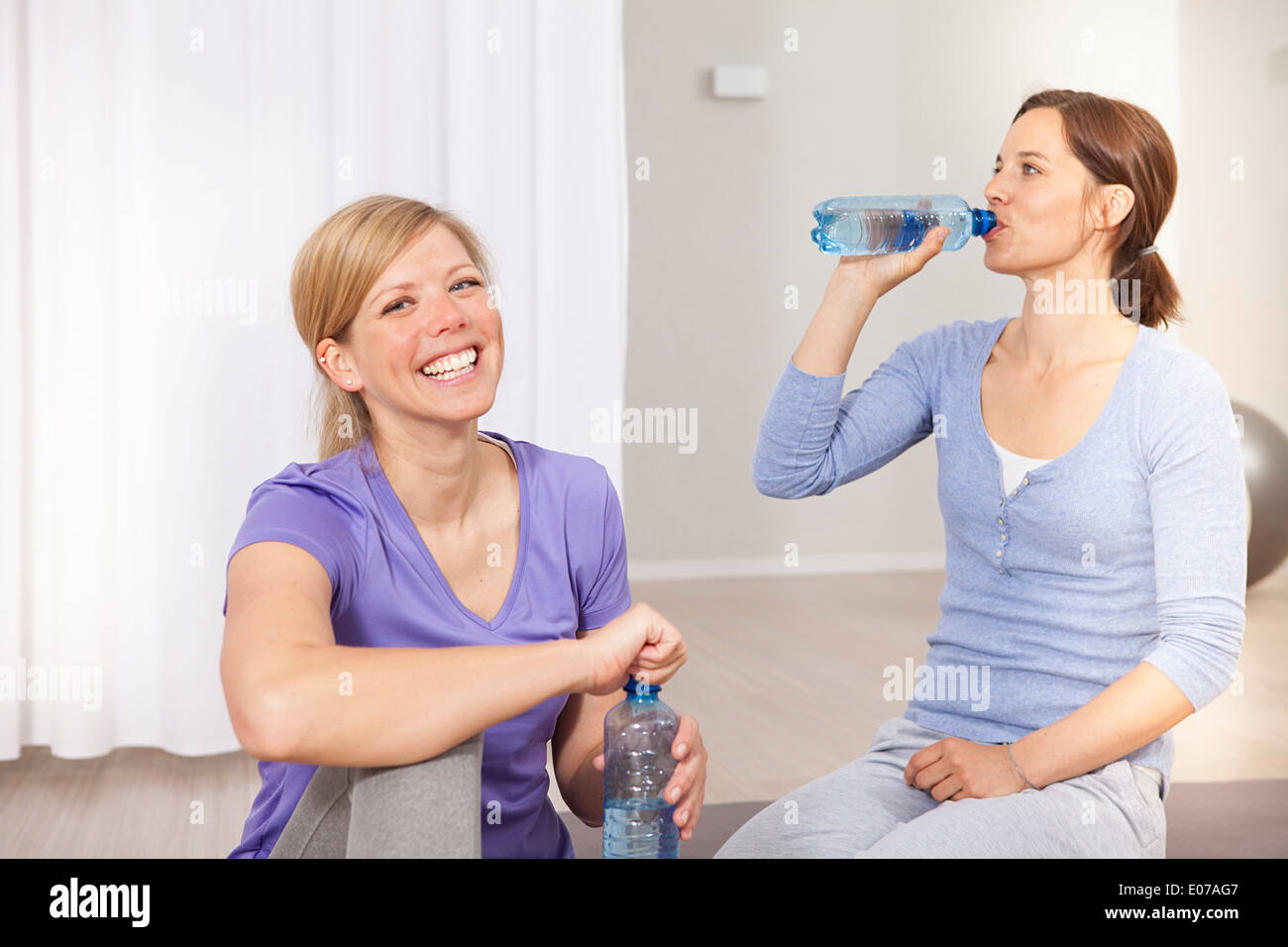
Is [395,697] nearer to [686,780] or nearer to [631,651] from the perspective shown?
[631,651]

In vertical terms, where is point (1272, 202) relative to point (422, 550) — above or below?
above

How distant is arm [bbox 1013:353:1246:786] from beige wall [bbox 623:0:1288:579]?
146 inches

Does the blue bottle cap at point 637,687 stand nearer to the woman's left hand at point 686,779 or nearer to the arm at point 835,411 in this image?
the woman's left hand at point 686,779

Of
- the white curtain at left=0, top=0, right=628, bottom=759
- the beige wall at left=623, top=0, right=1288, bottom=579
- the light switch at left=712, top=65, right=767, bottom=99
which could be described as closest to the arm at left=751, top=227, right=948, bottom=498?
the white curtain at left=0, top=0, right=628, bottom=759

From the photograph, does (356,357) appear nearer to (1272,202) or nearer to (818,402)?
(818,402)

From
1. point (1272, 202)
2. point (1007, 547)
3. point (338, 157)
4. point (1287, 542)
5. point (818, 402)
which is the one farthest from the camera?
point (1272, 202)

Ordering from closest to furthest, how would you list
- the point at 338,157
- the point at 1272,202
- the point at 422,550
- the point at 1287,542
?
the point at 422,550, the point at 338,157, the point at 1287,542, the point at 1272,202

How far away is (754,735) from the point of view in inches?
110

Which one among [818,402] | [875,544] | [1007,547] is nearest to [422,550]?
[818,402]

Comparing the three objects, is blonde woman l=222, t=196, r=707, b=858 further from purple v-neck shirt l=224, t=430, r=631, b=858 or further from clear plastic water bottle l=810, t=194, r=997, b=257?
clear plastic water bottle l=810, t=194, r=997, b=257

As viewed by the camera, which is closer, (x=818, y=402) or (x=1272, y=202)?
(x=818, y=402)

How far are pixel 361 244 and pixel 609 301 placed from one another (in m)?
1.54

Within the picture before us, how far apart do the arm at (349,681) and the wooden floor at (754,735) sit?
4.24 feet

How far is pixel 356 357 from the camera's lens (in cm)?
125
